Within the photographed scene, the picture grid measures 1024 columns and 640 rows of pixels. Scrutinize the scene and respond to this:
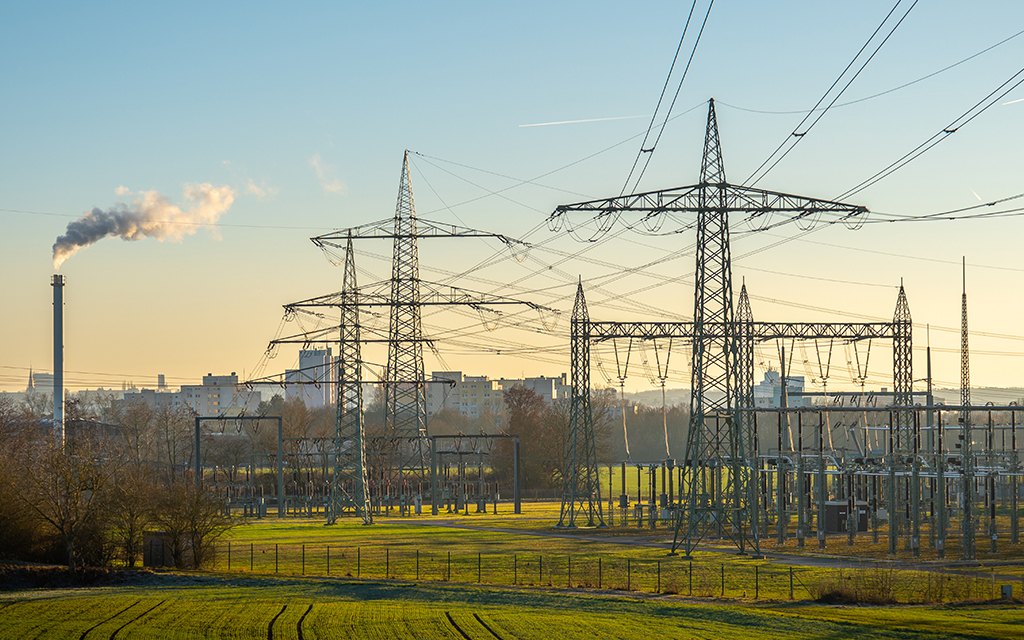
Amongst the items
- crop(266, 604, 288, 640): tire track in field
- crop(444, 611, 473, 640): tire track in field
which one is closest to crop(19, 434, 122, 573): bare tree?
crop(266, 604, 288, 640): tire track in field

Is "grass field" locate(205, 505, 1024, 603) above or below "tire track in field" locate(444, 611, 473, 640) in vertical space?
below

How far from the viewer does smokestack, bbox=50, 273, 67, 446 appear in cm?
6406

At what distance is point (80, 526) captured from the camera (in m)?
37.4

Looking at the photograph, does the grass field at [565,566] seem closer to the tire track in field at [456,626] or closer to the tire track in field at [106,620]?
the tire track in field at [456,626]

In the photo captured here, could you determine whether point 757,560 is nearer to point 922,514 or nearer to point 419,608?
point 419,608

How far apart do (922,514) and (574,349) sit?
22.0 m

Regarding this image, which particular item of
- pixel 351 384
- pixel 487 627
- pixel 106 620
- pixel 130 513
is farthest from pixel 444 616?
pixel 351 384

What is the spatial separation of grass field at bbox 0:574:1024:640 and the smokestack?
34.3m

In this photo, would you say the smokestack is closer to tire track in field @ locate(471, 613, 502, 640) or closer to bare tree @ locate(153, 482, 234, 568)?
bare tree @ locate(153, 482, 234, 568)

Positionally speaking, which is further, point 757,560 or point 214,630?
point 757,560

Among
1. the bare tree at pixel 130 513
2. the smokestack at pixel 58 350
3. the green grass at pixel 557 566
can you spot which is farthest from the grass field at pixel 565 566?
the smokestack at pixel 58 350

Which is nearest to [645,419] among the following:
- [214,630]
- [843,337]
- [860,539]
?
[843,337]

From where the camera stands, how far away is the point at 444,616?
87.5 ft

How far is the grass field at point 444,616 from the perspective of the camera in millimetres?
24281
